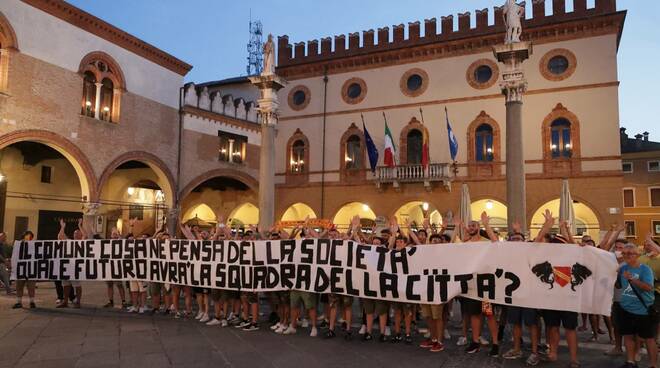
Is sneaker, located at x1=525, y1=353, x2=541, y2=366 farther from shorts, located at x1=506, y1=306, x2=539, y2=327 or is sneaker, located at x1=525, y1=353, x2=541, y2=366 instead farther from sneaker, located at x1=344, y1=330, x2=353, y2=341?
sneaker, located at x1=344, y1=330, x2=353, y2=341

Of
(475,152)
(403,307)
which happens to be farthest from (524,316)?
(475,152)

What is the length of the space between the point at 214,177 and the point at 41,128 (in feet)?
32.0

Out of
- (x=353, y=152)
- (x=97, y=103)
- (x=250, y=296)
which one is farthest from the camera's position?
(x=353, y=152)

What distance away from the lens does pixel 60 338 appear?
26.6 ft

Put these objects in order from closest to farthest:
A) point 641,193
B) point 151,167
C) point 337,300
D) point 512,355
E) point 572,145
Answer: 1. point 512,355
2. point 337,300
3. point 572,145
4. point 151,167
5. point 641,193

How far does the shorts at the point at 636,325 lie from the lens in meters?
6.31

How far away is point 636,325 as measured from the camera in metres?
6.39

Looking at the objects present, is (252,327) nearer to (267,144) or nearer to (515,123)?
(267,144)

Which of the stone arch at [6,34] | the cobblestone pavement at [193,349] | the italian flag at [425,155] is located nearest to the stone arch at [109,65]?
the stone arch at [6,34]

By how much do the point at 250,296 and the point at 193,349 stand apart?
1938mm

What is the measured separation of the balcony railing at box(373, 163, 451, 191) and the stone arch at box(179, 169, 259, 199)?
23.9 ft

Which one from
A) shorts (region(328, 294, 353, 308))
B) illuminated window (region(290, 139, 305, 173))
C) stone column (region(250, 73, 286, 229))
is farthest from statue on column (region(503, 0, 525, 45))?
illuminated window (region(290, 139, 305, 173))

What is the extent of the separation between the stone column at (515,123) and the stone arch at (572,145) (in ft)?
34.7

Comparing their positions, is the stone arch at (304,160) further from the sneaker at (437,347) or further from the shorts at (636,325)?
the shorts at (636,325)
